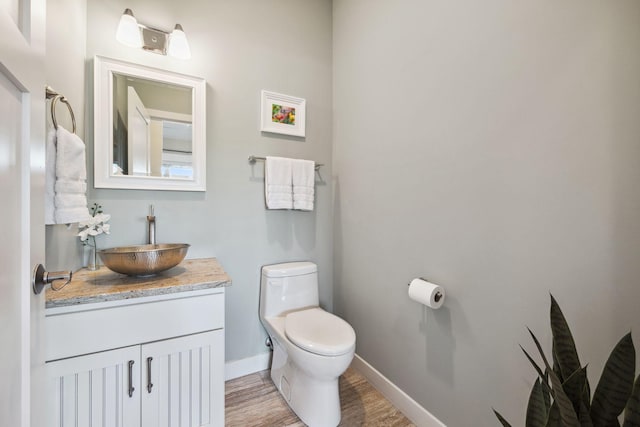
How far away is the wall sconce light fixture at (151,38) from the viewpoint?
1.45 metres

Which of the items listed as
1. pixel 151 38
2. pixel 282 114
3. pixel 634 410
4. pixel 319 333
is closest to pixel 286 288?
pixel 319 333

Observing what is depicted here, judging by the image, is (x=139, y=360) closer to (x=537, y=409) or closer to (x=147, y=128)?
(x=147, y=128)

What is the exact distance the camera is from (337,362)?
1283 mm

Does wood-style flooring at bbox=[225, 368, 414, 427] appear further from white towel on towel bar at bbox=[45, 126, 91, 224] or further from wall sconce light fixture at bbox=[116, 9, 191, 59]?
wall sconce light fixture at bbox=[116, 9, 191, 59]

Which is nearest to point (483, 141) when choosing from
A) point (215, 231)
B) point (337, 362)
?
point (337, 362)

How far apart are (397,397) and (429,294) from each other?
2.47 ft

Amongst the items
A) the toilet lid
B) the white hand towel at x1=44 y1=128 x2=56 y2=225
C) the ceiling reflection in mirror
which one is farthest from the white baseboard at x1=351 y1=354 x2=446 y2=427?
the white hand towel at x1=44 y1=128 x2=56 y2=225

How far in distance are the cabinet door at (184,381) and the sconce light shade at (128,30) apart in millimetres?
1546

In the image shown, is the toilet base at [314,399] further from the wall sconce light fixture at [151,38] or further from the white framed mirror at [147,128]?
the wall sconce light fixture at [151,38]

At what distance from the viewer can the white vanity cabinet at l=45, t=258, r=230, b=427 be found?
3.34 feet

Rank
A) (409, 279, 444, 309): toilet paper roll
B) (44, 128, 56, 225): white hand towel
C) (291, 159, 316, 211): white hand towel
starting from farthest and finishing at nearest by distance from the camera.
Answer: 1. (291, 159, 316, 211): white hand towel
2. (409, 279, 444, 309): toilet paper roll
3. (44, 128, 56, 225): white hand towel

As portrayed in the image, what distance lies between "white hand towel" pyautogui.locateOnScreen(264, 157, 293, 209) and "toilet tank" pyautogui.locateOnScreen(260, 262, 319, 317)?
43cm

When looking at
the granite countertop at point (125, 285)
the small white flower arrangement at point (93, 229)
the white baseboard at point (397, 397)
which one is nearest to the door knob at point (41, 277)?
the granite countertop at point (125, 285)

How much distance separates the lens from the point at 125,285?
1152mm
